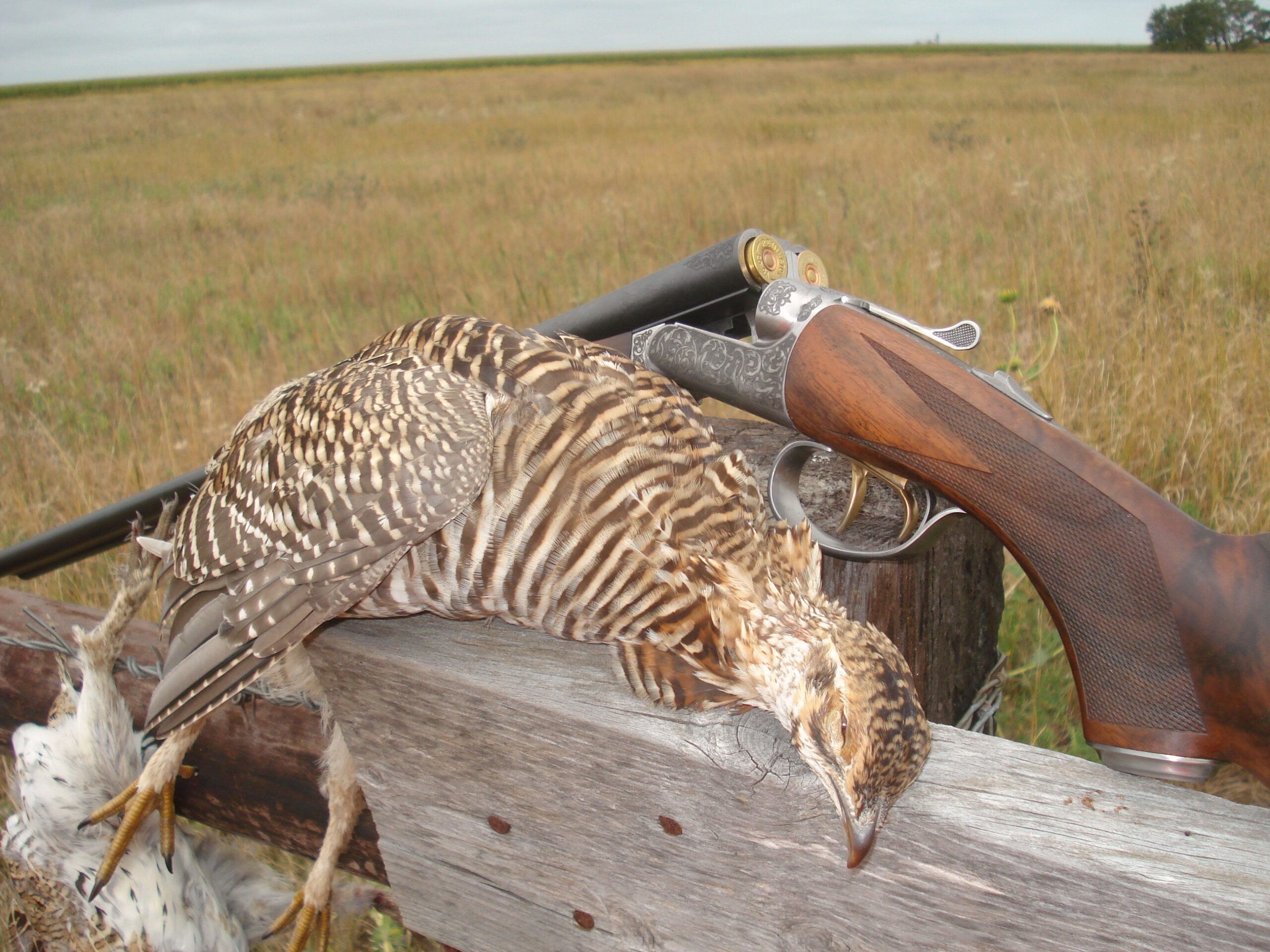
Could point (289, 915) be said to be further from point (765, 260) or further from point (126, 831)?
point (765, 260)

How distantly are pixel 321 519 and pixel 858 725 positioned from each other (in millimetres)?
1133

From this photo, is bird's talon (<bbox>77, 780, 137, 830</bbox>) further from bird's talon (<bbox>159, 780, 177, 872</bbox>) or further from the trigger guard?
the trigger guard

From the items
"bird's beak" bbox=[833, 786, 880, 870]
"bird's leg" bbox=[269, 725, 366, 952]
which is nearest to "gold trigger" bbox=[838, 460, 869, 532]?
"bird's beak" bbox=[833, 786, 880, 870]

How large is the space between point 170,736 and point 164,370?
444 centimetres

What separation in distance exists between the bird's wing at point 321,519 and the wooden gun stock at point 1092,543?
821mm

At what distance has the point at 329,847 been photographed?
2229mm

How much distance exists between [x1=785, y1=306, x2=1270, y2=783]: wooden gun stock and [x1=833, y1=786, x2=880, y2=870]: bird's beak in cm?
48

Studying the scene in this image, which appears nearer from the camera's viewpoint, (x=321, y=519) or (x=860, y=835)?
(x=860, y=835)

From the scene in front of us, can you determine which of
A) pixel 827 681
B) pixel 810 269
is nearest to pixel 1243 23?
pixel 810 269

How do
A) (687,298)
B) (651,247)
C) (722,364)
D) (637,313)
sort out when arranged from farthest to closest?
(651,247) < (637,313) < (687,298) < (722,364)

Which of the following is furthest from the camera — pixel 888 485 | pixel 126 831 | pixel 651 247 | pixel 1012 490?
pixel 651 247

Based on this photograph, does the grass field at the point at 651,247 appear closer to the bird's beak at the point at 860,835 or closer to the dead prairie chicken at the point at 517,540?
the dead prairie chicken at the point at 517,540

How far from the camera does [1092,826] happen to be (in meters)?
1.26

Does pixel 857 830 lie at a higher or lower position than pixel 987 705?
higher
